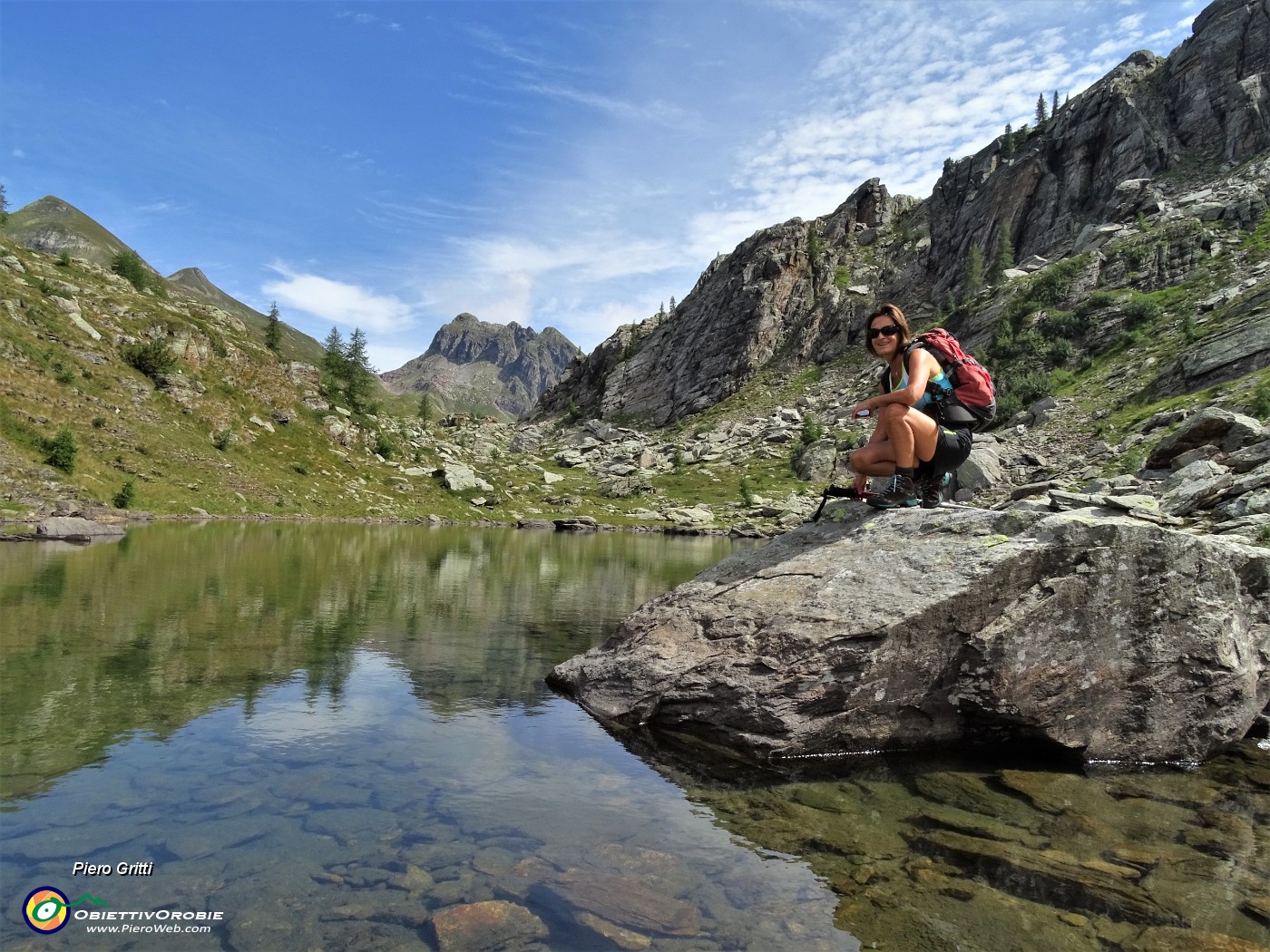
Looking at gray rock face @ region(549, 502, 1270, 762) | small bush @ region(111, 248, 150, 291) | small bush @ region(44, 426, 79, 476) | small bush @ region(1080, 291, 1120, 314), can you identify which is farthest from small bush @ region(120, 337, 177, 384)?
small bush @ region(1080, 291, 1120, 314)

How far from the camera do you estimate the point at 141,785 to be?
316 inches

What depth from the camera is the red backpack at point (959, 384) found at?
11555mm

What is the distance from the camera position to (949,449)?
1189cm

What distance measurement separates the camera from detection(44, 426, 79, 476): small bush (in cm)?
5347

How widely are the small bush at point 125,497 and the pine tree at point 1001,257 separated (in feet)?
502

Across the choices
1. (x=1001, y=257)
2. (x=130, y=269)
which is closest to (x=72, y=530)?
(x=130, y=269)

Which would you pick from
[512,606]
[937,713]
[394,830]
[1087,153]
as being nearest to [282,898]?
[394,830]

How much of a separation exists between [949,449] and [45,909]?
43.2 ft

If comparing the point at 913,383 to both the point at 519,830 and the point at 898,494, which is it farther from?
the point at 519,830

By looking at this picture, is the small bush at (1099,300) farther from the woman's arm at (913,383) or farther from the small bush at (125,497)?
the small bush at (125,497)

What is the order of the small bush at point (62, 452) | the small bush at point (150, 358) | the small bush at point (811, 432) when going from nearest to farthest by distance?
1. the small bush at point (62, 452)
2. the small bush at point (150, 358)
3. the small bush at point (811, 432)

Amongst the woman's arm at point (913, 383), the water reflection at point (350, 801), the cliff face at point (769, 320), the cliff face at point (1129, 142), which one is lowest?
the water reflection at point (350, 801)

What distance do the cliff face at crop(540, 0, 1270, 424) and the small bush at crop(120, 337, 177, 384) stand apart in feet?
415

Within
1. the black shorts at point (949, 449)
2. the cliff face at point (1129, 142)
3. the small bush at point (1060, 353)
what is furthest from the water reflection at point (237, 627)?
the cliff face at point (1129, 142)
